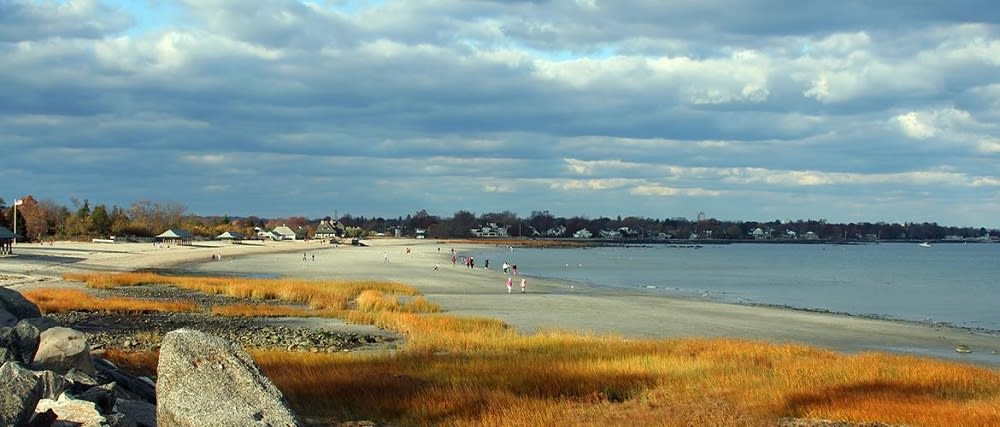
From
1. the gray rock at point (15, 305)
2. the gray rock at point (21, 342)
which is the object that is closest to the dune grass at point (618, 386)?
the gray rock at point (15, 305)

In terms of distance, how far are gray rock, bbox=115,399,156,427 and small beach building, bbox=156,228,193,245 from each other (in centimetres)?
14829

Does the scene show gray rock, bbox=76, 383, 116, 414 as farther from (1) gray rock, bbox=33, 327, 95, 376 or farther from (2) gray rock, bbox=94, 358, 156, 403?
(1) gray rock, bbox=33, 327, 95, 376

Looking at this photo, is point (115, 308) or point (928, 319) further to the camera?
point (928, 319)

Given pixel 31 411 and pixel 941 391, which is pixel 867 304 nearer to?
Answer: pixel 941 391

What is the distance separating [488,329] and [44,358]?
18.0m

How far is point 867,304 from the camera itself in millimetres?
55844

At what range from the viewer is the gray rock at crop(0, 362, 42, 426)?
7625mm

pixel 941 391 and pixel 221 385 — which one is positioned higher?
pixel 221 385

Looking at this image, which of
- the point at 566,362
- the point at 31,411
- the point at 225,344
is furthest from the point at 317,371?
the point at 31,411

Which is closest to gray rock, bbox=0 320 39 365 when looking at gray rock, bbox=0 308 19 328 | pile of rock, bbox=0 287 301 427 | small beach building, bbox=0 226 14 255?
pile of rock, bbox=0 287 301 427

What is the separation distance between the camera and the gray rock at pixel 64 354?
10.8 meters

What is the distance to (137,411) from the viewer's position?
32.0 feet

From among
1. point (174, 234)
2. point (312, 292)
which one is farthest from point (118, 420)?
point (174, 234)

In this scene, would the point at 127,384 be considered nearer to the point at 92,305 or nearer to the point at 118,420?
the point at 118,420
